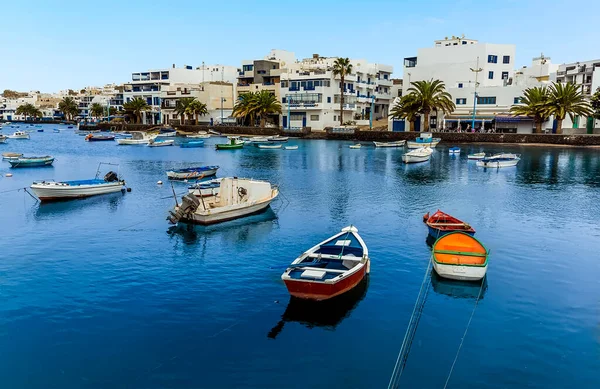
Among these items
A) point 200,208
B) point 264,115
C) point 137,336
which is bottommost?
point 137,336

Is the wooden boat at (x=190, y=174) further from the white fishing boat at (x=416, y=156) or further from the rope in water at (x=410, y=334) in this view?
the rope in water at (x=410, y=334)

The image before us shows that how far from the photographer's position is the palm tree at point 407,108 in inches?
3661

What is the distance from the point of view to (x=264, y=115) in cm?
11725

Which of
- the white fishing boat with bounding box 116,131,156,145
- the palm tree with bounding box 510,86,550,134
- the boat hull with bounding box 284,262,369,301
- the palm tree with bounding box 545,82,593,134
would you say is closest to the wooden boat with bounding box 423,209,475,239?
the boat hull with bounding box 284,262,369,301

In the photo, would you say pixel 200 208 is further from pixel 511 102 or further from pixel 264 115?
pixel 264 115

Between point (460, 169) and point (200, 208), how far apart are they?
4005cm

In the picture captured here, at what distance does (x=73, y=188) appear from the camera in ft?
129

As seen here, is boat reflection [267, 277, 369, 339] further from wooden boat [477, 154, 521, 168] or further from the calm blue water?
wooden boat [477, 154, 521, 168]

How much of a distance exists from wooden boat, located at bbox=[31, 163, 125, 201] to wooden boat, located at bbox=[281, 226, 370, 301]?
87.5ft

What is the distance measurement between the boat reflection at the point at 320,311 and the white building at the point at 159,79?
136573 mm

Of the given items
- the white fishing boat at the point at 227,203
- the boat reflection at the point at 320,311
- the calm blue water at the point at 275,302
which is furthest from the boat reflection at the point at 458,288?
the white fishing boat at the point at 227,203

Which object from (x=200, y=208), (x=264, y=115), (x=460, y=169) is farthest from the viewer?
(x=264, y=115)

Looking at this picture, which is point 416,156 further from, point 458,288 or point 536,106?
point 458,288

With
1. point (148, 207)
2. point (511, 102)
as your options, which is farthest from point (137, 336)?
point (511, 102)
